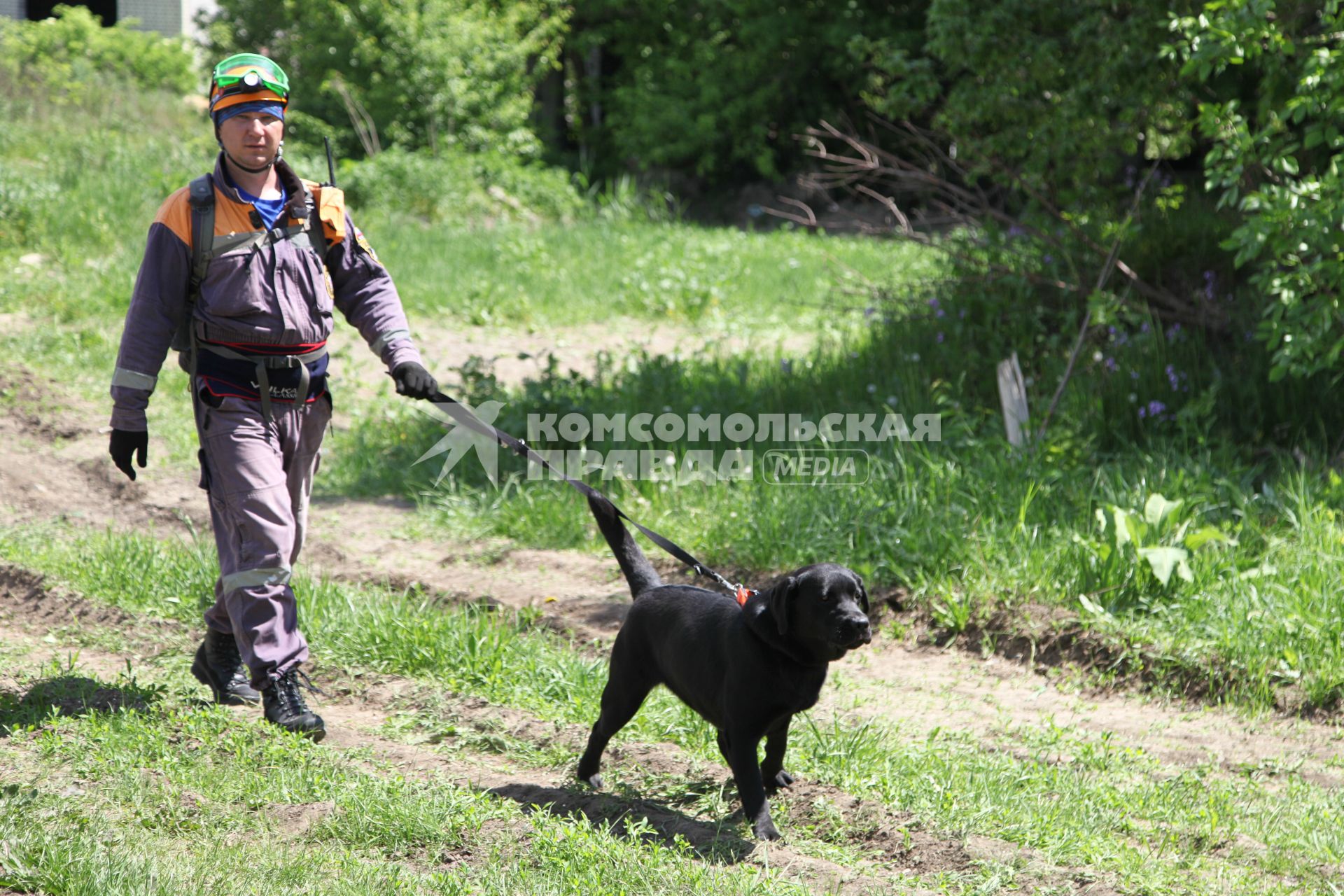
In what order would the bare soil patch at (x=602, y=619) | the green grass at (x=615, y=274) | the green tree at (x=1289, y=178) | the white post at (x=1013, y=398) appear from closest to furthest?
the bare soil patch at (x=602, y=619) → the green tree at (x=1289, y=178) → the white post at (x=1013, y=398) → the green grass at (x=615, y=274)

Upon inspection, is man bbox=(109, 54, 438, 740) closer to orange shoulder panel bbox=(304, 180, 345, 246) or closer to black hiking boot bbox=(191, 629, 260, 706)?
orange shoulder panel bbox=(304, 180, 345, 246)

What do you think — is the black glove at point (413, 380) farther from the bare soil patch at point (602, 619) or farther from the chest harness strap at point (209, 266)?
the bare soil patch at point (602, 619)

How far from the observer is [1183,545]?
5.43 m

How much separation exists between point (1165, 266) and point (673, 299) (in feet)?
14.9

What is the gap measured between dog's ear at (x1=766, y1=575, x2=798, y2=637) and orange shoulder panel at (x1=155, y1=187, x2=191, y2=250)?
218 centimetres

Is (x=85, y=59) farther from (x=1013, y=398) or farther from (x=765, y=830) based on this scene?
(x=765, y=830)

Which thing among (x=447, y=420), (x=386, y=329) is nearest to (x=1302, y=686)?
(x=386, y=329)

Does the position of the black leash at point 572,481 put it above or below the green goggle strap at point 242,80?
below

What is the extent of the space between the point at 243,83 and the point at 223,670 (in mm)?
2006

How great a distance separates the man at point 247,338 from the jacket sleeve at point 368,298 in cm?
12

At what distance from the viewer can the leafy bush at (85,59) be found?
14.6 metres

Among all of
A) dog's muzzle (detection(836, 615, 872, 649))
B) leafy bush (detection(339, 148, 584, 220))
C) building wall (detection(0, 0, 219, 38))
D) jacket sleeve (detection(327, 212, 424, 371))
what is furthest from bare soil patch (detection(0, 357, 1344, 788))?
building wall (detection(0, 0, 219, 38))

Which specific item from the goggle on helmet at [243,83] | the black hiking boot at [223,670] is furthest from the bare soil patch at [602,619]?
the goggle on helmet at [243,83]

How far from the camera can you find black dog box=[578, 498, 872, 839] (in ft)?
10.4
